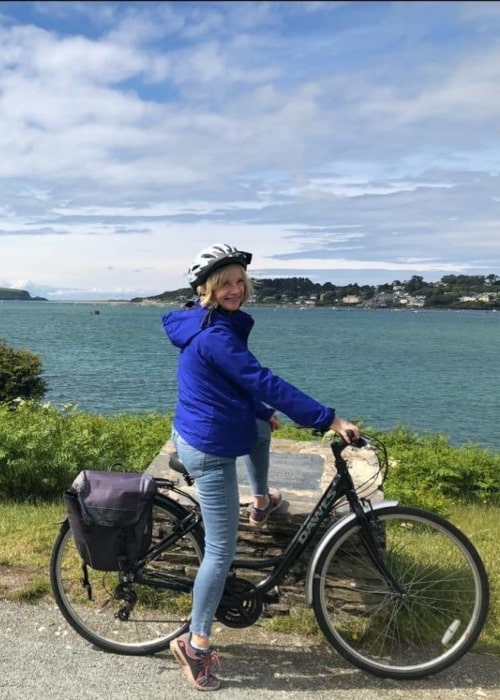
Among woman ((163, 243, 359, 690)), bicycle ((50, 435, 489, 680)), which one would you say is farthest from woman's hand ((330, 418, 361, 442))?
bicycle ((50, 435, 489, 680))

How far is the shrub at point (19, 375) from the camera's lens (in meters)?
14.2

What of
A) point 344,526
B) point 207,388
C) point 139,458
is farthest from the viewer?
point 139,458

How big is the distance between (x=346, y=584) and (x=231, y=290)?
6.51ft

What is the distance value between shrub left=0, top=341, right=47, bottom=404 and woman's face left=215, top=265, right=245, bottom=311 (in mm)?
11473

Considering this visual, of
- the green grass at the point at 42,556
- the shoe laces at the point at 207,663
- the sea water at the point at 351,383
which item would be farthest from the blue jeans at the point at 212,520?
the sea water at the point at 351,383

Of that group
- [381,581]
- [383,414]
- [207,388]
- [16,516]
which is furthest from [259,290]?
[383,414]

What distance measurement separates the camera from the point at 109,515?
3.69 meters

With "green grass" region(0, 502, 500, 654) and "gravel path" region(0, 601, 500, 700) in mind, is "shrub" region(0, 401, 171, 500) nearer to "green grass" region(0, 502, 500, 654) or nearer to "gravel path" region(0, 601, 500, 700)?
"green grass" region(0, 502, 500, 654)

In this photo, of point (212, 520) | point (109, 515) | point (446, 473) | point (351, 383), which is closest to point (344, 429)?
point (212, 520)

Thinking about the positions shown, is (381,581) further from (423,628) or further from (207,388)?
(207,388)

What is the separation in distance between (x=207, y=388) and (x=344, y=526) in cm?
113

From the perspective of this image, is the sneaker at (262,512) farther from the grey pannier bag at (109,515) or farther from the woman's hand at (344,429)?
the woman's hand at (344,429)

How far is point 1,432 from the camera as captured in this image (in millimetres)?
6973

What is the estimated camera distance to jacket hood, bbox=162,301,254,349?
3.51 meters
